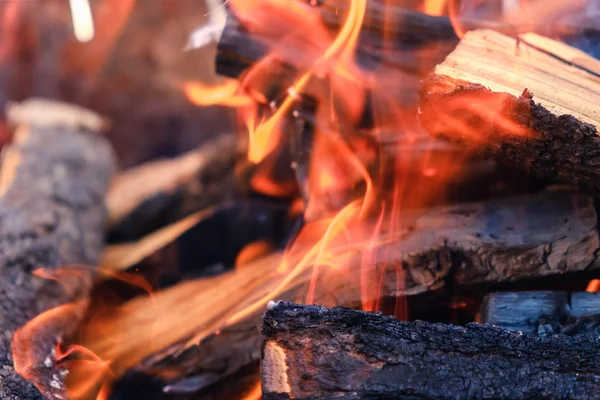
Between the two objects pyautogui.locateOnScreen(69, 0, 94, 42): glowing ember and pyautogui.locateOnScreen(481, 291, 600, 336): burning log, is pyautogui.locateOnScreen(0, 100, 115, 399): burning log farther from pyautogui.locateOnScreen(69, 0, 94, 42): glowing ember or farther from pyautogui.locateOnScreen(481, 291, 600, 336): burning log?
pyautogui.locateOnScreen(481, 291, 600, 336): burning log

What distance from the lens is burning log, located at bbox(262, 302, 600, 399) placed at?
51.4 inches

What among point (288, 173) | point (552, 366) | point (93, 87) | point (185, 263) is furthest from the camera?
point (93, 87)

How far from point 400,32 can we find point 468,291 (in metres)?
0.83

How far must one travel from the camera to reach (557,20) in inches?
82.4

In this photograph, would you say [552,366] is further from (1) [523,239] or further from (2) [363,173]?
(2) [363,173]

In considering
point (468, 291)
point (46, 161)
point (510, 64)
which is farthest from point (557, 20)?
point (46, 161)

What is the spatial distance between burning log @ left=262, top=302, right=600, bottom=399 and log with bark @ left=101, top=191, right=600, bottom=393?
0.38m

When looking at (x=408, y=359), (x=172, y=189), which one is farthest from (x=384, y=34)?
(x=172, y=189)

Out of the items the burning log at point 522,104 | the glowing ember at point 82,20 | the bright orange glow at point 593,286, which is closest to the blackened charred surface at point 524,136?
the burning log at point 522,104

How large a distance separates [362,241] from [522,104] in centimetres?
67

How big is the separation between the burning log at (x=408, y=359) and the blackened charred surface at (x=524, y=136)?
442 mm

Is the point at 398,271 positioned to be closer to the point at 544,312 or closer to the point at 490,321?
the point at 490,321

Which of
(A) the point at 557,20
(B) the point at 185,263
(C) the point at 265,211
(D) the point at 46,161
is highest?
(A) the point at 557,20

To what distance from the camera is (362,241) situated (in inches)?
74.4
